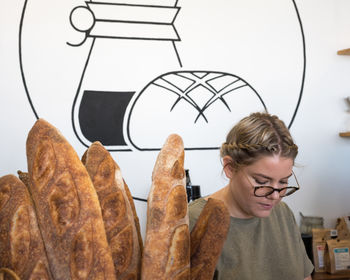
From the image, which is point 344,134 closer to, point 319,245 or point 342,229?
point 342,229

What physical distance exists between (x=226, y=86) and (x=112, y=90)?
2.00 feet

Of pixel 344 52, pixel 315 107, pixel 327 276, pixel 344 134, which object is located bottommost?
pixel 327 276

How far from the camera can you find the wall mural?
1.98 meters

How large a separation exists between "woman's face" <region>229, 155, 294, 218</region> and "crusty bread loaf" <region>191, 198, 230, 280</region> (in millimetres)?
457

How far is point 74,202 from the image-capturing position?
0.59 metres

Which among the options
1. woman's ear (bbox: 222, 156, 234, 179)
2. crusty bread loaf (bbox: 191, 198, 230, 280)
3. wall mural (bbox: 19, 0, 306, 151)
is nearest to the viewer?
crusty bread loaf (bbox: 191, 198, 230, 280)

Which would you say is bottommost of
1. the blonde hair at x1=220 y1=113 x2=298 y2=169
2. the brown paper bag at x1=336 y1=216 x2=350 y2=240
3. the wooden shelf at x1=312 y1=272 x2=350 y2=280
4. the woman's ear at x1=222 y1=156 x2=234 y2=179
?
the wooden shelf at x1=312 y1=272 x2=350 y2=280

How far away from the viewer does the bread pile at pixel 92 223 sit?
1.87ft

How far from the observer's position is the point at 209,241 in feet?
2.22

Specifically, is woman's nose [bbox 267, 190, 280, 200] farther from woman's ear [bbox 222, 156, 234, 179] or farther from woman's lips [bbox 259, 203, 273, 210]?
woman's ear [bbox 222, 156, 234, 179]

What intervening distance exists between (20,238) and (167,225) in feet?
0.69

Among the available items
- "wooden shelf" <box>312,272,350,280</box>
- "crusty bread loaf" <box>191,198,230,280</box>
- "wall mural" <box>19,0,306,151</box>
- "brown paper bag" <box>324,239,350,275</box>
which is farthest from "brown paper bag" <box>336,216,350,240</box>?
"crusty bread loaf" <box>191,198,230,280</box>

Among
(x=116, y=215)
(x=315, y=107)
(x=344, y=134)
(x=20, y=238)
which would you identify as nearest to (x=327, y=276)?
(x=344, y=134)

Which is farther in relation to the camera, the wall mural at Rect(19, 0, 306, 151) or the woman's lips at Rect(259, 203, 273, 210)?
the wall mural at Rect(19, 0, 306, 151)
